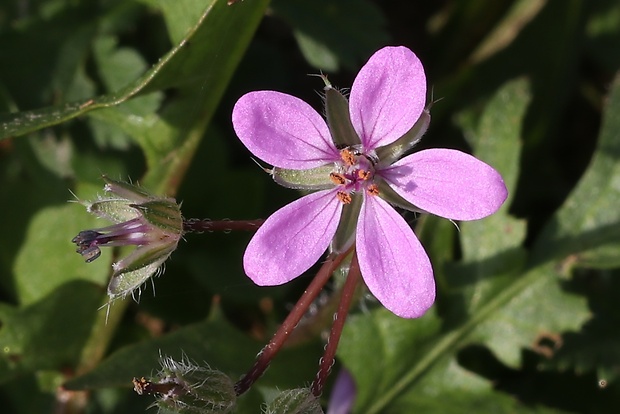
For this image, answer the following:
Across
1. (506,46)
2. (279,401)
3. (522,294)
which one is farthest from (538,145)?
(279,401)

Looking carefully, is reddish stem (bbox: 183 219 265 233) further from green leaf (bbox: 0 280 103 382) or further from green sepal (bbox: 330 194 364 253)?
green leaf (bbox: 0 280 103 382)

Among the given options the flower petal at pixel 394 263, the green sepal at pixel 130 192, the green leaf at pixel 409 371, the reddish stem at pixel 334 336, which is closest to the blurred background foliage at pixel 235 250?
the green leaf at pixel 409 371

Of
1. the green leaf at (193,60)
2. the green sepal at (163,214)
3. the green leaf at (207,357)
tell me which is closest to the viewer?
the green sepal at (163,214)

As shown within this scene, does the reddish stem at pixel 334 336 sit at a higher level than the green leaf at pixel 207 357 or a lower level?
higher

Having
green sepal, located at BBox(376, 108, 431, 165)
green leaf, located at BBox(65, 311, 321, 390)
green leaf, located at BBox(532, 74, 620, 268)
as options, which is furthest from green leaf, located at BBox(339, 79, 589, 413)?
green sepal, located at BBox(376, 108, 431, 165)

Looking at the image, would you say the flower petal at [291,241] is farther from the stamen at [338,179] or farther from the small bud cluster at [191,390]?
the small bud cluster at [191,390]

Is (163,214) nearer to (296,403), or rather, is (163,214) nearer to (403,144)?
(296,403)
